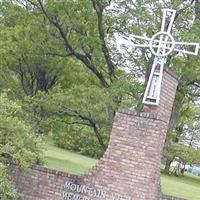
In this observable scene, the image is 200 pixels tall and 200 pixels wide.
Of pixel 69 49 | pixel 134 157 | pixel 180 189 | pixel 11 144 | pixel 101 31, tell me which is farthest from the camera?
pixel 180 189

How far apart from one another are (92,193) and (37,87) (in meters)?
12.4

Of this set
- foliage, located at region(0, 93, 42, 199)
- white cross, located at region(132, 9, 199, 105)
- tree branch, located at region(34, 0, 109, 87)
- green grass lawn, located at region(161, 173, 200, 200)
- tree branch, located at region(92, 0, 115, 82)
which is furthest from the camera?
green grass lawn, located at region(161, 173, 200, 200)

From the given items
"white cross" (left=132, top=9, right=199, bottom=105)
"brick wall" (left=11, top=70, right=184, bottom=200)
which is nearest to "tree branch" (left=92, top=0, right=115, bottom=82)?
"white cross" (left=132, top=9, right=199, bottom=105)

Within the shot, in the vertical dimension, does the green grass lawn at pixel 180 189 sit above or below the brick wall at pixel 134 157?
below

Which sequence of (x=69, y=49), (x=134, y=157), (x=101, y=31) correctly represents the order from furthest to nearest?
A: 1. (x=69, y=49)
2. (x=101, y=31)
3. (x=134, y=157)

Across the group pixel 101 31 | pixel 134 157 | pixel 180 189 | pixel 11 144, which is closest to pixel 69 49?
pixel 101 31

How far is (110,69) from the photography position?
688 inches

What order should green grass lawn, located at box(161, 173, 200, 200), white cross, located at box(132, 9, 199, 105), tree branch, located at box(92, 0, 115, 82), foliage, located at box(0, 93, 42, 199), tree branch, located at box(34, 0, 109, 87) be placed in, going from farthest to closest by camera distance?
1. green grass lawn, located at box(161, 173, 200, 200)
2. tree branch, located at box(34, 0, 109, 87)
3. tree branch, located at box(92, 0, 115, 82)
4. white cross, located at box(132, 9, 199, 105)
5. foliage, located at box(0, 93, 42, 199)

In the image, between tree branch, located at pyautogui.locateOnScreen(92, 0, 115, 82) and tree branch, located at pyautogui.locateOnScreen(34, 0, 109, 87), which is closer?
tree branch, located at pyautogui.locateOnScreen(92, 0, 115, 82)

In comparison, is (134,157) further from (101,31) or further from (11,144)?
(101,31)

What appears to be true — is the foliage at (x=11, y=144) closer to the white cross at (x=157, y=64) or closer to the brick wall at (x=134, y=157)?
the brick wall at (x=134, y=157)

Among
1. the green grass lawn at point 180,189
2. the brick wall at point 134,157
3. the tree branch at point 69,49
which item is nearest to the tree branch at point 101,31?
the tree branch at point 69,49

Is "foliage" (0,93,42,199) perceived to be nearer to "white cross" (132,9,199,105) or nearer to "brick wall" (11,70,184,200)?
"brick wall" (11,70,184,200)

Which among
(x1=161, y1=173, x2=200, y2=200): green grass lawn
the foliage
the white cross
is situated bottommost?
(x1=161, y1=173, x2=200, y2=200): green grass lawn
